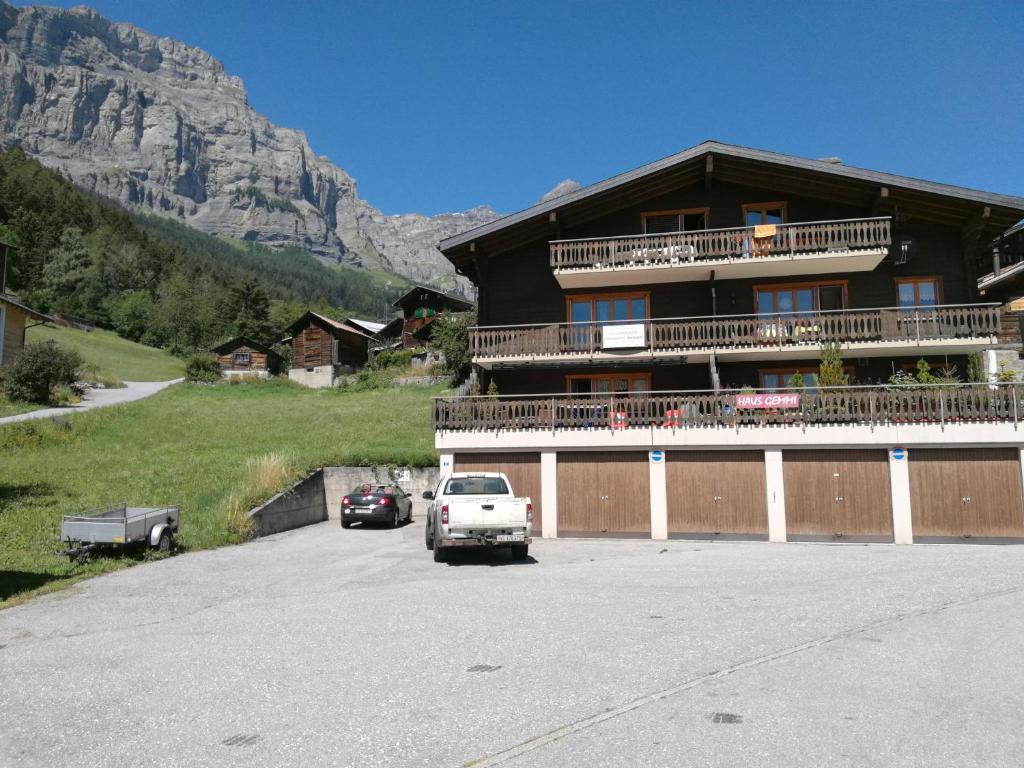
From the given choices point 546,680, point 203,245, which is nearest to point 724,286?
point 546,680

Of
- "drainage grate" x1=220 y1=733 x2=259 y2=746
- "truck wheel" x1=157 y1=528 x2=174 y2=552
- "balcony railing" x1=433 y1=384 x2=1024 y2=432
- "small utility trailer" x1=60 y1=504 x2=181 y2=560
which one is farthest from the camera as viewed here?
"balcony railing" x1=433 y1=384 x2=1024 y2=432

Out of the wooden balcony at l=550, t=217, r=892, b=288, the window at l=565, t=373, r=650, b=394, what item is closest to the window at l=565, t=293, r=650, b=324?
the wooden balcony at l=550, t=217, r=892, b=288

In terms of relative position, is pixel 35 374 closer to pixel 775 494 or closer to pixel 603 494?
pixel 603 494

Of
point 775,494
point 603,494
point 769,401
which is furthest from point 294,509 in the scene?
point 769,401

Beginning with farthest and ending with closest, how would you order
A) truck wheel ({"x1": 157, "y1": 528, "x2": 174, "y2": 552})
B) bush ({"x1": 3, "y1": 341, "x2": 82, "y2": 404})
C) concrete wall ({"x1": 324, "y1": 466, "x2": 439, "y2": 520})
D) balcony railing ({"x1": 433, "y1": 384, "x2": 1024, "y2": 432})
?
bush ({"x1": 3, "y1": 341, "x2": 82, "y2": 404}) → concrete wall ({"x1": 324, "y1": 466, "x2": 439, "y2": 520}) → balcony railing ({"x1": 433, "y1": 384, "x2": 1024, "y2": 432}) → truck wheel ({"x1": 157, "y1": 528, "x2": 174, "y2": 552})

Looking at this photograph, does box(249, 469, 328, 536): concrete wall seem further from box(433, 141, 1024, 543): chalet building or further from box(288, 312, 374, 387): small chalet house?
box(288, 312, 374, 387): small chalet house

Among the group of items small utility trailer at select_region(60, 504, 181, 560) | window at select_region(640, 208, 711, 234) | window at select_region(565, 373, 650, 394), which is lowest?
small utility trailer at select_region(60, 504, 181, 560)

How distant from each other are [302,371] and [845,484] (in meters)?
47.8

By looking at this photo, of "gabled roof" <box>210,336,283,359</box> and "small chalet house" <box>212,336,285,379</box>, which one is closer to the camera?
"small chalet house" <box>212,336,285,379</box>

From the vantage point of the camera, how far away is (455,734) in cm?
523

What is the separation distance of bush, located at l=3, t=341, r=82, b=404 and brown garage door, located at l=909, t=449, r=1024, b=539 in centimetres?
3994

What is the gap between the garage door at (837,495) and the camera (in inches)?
734

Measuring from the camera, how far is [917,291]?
22.8 meters

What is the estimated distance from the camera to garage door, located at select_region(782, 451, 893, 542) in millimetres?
18656
